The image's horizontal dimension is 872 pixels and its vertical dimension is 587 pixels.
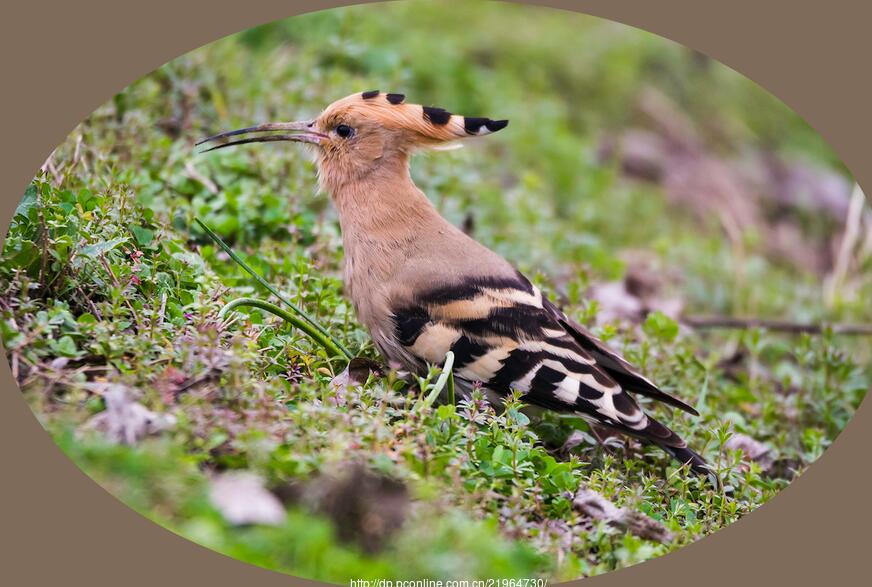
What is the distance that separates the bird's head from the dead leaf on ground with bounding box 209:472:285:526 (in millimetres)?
1788

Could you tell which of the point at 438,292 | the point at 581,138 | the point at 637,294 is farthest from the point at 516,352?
the point at 581,138

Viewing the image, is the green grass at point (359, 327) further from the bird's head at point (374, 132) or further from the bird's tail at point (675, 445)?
the bird's head at point (374, 132)

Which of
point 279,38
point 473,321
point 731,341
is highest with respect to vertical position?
point 279,38

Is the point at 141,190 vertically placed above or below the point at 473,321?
above

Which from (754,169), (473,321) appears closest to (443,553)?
(473,321)

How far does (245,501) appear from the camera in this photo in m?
3.42

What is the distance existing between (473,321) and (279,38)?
10.8 feet

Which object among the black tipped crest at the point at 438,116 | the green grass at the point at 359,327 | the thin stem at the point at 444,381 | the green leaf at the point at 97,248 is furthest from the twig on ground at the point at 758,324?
the green leaf at the point at 97,248

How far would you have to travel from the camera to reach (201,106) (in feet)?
19.7

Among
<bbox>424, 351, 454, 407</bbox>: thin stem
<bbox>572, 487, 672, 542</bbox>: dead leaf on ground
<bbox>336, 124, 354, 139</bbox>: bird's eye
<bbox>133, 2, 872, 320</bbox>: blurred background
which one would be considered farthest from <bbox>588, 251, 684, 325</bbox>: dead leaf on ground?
<bbox>572, 487, 672, 542</bbox>: dead leaf on ground

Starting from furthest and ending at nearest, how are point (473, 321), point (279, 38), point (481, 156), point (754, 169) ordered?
point (754, 169), point (481, 156), point (279, 38), point (473, 321)

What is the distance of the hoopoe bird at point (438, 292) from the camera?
442 centimetres

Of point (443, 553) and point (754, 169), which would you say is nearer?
point (443, 553)

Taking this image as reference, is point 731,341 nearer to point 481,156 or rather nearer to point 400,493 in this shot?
point 481,156
